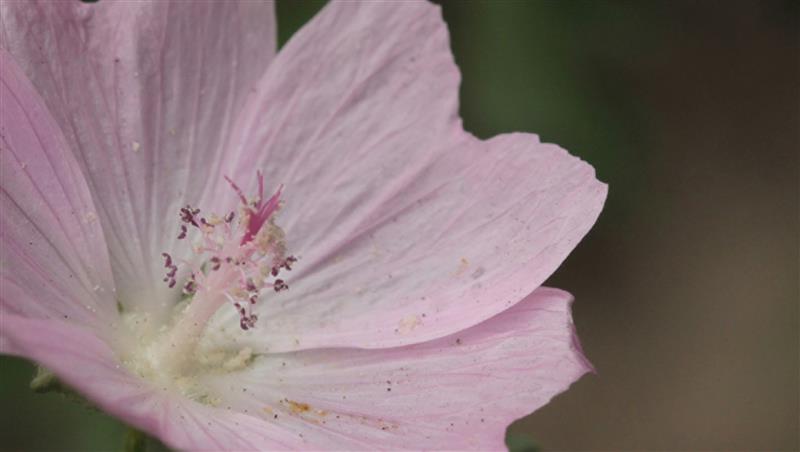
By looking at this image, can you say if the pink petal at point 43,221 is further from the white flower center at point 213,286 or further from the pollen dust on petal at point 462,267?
the pollen dust on petal at point 462,267

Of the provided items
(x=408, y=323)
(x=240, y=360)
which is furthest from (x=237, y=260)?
(x=408, y=323)

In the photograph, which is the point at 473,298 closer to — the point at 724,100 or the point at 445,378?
the point at 445,378

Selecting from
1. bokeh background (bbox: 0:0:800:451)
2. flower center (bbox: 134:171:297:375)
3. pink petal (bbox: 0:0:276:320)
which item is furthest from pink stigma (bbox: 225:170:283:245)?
bokeh background (bbox: 0:0:800:451)

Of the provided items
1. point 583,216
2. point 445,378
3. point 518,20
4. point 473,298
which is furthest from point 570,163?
point 518,20

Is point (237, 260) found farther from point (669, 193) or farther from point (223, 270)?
point (669, 193)

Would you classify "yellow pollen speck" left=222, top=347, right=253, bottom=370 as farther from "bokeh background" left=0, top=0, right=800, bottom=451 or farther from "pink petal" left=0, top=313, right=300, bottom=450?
"bokeh background" left=0, top=0, right=800, bottom=451
